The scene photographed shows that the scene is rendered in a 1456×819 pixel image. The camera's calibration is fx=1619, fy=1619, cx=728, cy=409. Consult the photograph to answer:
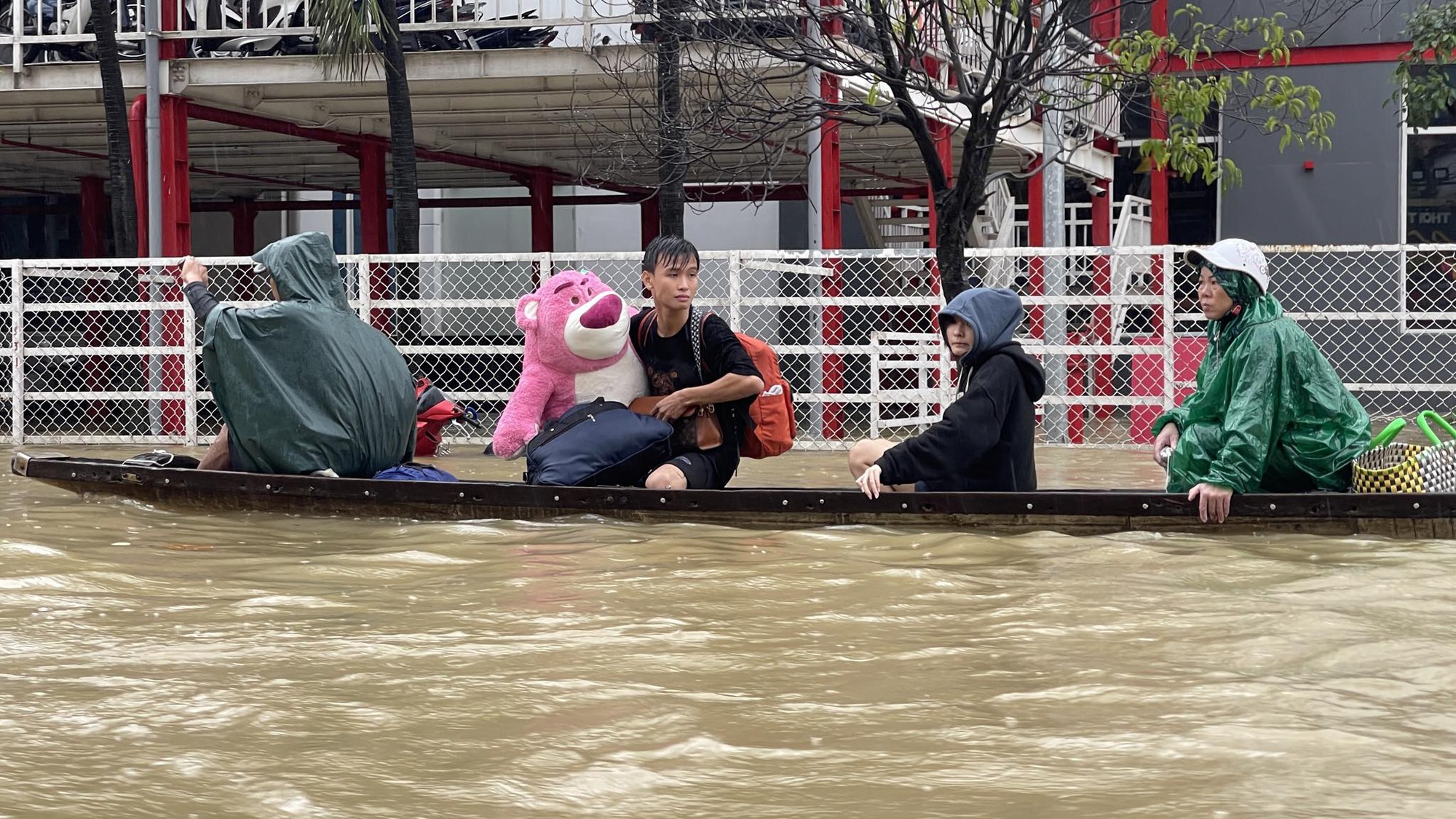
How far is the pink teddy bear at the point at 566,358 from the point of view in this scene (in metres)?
7.22

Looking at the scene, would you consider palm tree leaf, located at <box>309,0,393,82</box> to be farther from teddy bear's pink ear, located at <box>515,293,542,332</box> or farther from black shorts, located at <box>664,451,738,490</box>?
black shorts, located at <box>664,451,738,490</box>

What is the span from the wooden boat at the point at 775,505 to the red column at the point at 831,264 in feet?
17.4

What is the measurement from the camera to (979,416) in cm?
636

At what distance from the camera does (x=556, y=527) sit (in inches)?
275

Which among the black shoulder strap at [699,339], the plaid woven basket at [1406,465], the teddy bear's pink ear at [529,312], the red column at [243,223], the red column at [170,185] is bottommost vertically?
the plaid woven basket at [1406,465]

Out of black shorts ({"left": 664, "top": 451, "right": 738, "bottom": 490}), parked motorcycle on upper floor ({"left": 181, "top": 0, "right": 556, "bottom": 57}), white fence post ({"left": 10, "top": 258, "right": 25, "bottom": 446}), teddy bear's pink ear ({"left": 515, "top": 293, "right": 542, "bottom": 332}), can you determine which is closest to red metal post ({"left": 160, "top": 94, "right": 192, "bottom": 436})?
parked motorcycle on upper floor ({"left": 181, "top": 0, "right": 556, "bottom": 57})

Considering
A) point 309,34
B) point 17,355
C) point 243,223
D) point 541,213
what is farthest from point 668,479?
point 243,223

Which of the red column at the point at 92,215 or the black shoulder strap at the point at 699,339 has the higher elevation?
the red column at the point at 92,215

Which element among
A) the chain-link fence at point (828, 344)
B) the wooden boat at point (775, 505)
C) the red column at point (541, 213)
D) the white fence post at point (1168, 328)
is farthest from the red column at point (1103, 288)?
the red column at point (541, 213)

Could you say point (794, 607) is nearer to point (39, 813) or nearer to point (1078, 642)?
point (1078, 642)

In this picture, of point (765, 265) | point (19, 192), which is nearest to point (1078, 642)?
point (765, 265)

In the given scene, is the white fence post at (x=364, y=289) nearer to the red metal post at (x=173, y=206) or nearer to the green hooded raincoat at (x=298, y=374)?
the red metal post at (x=173, y=206)

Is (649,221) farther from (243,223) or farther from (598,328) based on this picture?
(598,328)

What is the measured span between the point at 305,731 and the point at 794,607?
1.93 m
